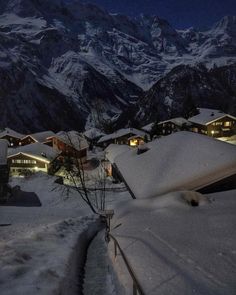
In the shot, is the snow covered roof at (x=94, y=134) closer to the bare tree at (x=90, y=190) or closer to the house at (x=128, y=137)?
the house at (x=128, y=137)

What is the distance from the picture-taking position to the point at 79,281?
1057cm

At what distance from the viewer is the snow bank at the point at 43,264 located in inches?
348

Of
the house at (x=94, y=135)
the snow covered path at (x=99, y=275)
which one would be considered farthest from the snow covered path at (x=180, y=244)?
the house at (x=94, y=135)

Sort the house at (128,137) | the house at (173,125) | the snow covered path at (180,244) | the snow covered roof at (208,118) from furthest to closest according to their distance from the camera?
the house at (128,137)
the house at (173,125)
the snow covered roof at (208,118)
the snow covered path at (180,244)

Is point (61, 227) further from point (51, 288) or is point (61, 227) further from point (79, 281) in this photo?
point (51, 288)

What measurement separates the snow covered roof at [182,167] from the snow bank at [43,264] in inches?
170

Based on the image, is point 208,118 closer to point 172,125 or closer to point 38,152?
point 172,125

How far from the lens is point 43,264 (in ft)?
34.8

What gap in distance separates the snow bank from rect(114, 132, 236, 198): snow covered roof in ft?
14.2

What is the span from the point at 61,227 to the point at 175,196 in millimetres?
6711

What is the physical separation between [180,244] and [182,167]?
7.49 m

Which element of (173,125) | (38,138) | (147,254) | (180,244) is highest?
(173,125)

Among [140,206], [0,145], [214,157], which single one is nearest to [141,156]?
[214,157]

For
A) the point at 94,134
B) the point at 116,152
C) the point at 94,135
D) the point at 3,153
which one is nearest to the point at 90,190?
the point at 116,152
